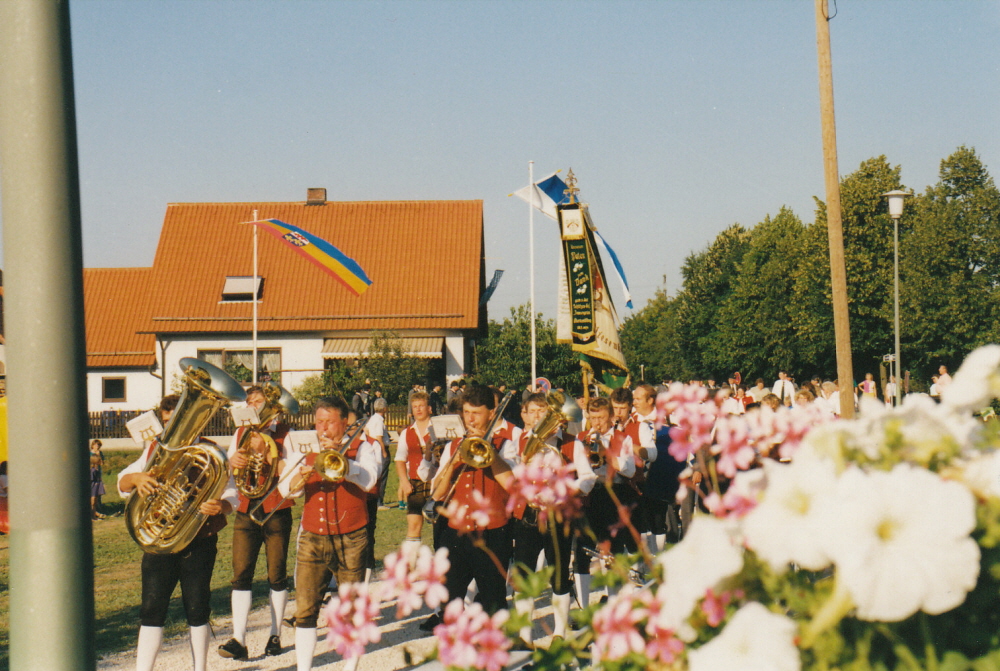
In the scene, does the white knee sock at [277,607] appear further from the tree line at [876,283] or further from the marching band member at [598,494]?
Result: the tree line at [876,283]

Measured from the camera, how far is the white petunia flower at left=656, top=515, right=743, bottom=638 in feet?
3.89

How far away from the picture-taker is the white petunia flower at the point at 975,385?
4.16 feet

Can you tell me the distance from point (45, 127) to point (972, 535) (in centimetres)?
194

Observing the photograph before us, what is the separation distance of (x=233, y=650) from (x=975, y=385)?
6.46 m

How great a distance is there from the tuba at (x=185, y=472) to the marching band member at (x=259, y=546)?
1374 millimetres

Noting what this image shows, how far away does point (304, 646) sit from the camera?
235 inches

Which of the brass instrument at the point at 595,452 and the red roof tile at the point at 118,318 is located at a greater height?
the red roof tile at the point at 118,318

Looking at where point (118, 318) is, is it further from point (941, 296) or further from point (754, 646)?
point (754, 646)

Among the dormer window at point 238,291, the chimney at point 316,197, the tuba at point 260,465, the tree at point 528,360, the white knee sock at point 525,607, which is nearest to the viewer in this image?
the white knee sock at point 525,607

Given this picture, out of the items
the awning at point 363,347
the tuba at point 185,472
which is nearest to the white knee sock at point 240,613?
the tuba at point 185,472

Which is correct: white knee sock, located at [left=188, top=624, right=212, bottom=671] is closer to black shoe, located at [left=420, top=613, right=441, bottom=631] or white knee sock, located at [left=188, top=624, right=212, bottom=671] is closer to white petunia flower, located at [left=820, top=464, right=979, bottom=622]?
black shoe, located at [left=420, top=613, right=441, bottom=631]

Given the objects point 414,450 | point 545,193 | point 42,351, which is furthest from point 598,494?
point 545,193

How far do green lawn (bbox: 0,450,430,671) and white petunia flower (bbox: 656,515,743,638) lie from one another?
4219 mm

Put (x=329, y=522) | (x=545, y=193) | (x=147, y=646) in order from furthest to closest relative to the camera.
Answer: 1. (x=545, y=193)
2. (x=329, y=522)
3. (x=147, y=646)
